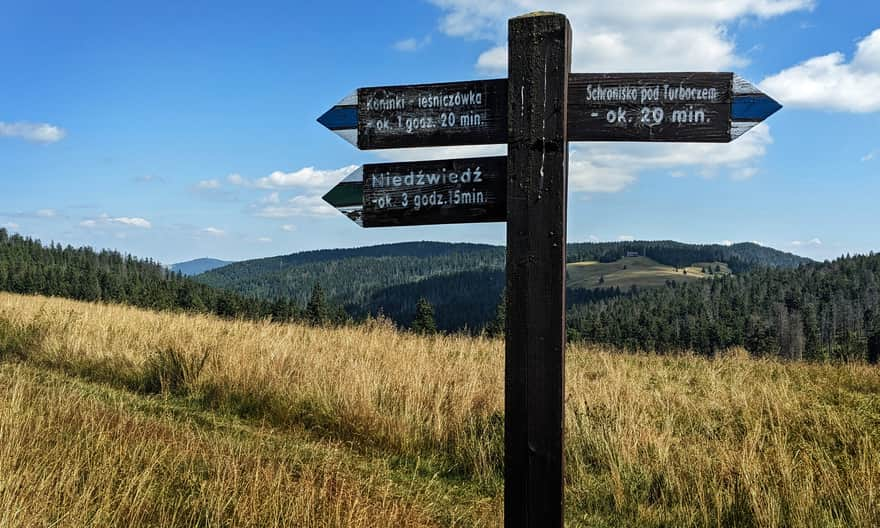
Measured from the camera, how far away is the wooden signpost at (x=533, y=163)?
8.48ft

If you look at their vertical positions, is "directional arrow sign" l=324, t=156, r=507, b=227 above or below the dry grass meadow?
above

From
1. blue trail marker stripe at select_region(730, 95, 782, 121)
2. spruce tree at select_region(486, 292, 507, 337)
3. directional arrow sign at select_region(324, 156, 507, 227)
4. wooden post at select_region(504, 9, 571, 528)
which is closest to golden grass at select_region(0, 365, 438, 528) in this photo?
wooden post at select_region(504, 9, 571, 528)

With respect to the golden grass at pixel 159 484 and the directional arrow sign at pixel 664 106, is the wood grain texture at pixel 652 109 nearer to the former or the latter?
the directional arrow sign at pixel 664 106

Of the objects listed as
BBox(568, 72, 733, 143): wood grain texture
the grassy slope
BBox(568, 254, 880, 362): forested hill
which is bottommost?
BBox(568, 254, 880, 362): forested hill

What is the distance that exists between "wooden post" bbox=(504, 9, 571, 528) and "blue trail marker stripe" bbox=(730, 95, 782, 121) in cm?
83

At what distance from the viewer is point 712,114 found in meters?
2.74

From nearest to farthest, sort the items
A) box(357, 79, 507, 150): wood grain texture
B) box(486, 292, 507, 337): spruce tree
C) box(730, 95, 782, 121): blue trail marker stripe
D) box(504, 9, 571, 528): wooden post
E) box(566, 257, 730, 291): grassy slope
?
box(504, 9, 571, 528): wooden post → box(730, 95, 782, 121): blue trail marker stripe → box(357, 79, 507, 150): wood grain texture → box(486, 292, 507, 337): spruce tree → box(566, 257, 730, 291): grassy slope

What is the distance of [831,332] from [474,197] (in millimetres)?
100988

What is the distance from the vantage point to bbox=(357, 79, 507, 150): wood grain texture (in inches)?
111

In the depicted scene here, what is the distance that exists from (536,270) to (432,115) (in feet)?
3.30

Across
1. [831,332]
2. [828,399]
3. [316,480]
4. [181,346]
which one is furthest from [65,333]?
[831,332]

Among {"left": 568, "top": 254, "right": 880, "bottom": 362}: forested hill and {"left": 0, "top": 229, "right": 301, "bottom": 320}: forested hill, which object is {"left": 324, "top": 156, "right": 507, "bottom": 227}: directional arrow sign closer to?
{"left": 0, "top": 229, "right": 301, "bottom": 320}: forested hill

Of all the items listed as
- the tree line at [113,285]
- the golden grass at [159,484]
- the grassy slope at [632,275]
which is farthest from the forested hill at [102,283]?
the grassy slope at [632,275]

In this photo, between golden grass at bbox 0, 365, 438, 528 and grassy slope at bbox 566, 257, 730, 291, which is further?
grassy slope at bbox 566, 257, 730, 291
